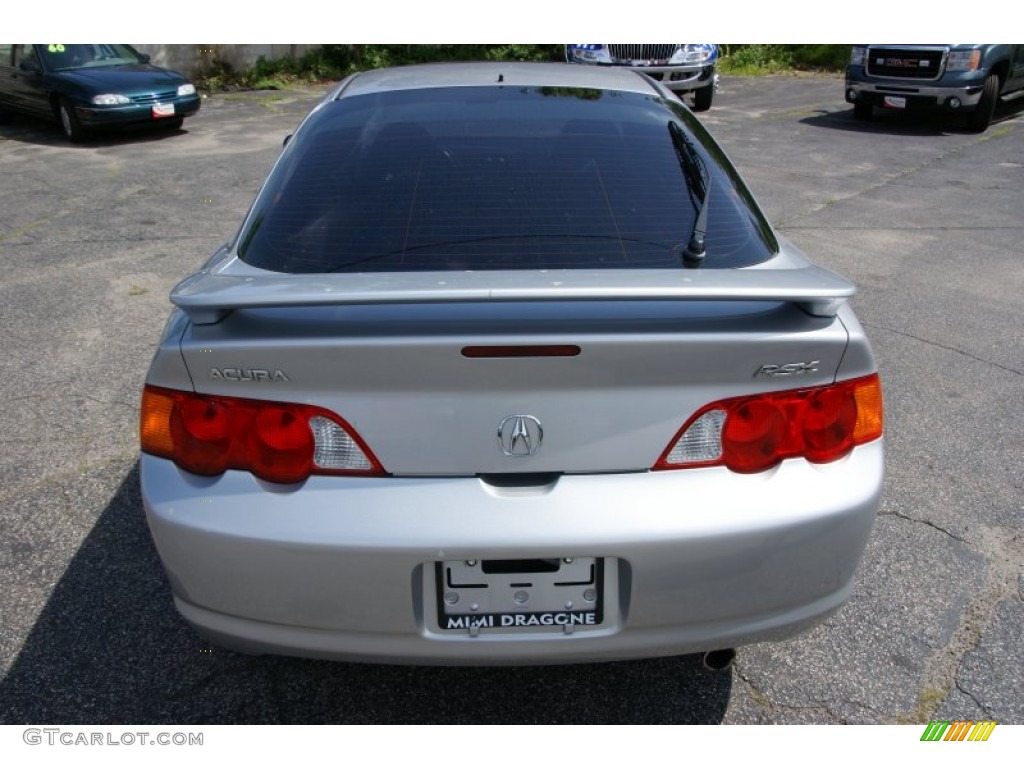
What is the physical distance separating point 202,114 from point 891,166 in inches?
417

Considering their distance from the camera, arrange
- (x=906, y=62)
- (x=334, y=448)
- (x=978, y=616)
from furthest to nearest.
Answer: (x=906, y=62), (x=978, y=616), (x=334, y=448)

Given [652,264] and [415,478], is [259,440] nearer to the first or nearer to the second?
[415,478]

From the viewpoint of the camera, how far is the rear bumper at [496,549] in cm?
188

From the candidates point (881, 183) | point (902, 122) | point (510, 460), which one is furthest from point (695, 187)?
point (902, 122)

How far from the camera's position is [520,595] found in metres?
1.96

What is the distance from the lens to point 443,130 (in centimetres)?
281

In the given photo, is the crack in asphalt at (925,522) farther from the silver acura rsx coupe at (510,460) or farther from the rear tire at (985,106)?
the rear tire at (985,106)

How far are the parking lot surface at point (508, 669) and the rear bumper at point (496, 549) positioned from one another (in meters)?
0.49

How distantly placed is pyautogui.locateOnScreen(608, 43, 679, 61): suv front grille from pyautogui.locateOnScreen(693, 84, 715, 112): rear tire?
976mm

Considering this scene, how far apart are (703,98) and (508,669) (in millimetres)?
13970

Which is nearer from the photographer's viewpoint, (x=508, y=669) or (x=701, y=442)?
(x=701, y=442)

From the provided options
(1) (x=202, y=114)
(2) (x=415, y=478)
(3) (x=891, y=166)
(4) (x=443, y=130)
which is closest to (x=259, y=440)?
(2) (x=415, y=478)

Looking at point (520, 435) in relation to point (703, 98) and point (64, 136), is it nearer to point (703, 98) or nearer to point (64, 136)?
point (64, 136)

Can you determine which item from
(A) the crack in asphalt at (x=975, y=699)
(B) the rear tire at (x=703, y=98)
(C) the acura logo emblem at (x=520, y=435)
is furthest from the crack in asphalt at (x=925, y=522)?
(B) the rear tire at (x=703, y=98)
